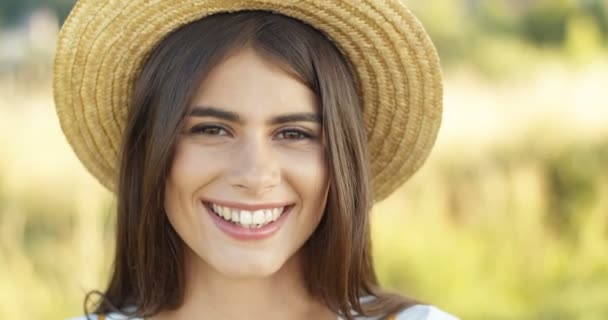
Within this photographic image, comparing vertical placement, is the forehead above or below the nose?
above

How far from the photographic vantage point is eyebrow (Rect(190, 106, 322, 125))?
236cm

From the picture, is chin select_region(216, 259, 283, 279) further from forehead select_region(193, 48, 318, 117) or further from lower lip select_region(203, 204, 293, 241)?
forehead select_region(193, 48, 318, 117)

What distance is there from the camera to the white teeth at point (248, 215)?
2.42 metres

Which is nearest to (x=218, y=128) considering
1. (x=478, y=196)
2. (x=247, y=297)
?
(x=247, y=297)

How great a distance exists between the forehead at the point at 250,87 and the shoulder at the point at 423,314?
555 mm

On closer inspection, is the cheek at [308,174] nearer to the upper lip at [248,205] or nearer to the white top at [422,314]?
the upper lip at [248,205]

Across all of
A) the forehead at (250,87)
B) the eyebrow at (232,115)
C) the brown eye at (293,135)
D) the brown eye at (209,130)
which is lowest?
the brown eye at (209,130)

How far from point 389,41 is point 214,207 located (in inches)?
21.8

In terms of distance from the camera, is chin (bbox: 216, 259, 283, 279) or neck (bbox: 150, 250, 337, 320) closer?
chin (bbox: 216, 259, 283, 279)

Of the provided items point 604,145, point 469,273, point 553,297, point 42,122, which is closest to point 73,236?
point 42,122

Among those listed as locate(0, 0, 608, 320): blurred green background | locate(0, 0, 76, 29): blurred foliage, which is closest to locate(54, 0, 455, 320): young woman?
locate(0, 0, 608, 320): blurred green background

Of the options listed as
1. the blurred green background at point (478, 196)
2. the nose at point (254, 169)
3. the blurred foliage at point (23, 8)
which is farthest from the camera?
the blurred foliage at point (23, 8)

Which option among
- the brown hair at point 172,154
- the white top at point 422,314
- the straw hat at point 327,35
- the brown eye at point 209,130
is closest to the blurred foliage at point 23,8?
the straw hat at point 327,35

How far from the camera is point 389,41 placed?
99.2 inches
